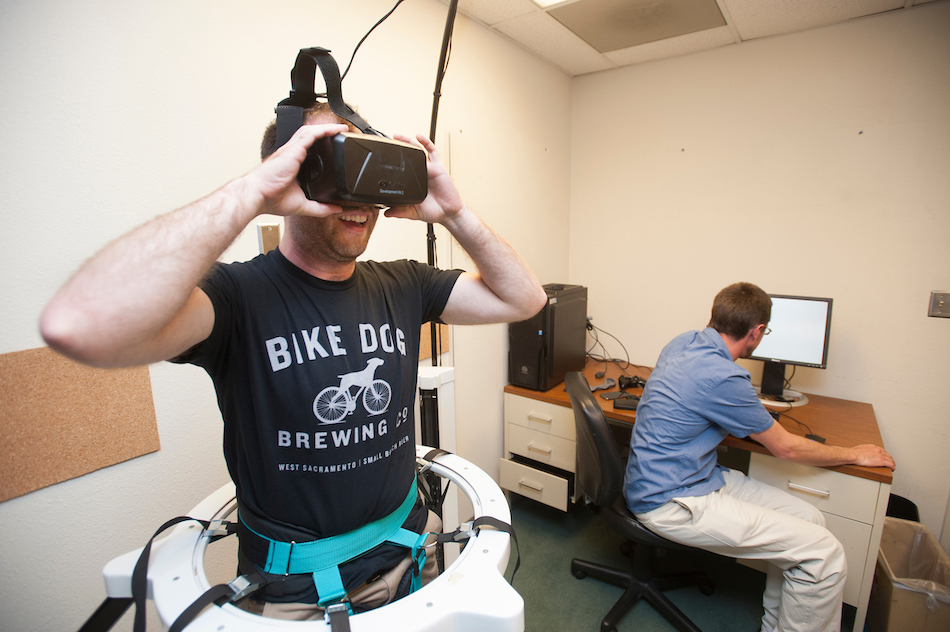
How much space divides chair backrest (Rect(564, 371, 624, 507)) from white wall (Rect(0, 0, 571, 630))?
36.0 inches

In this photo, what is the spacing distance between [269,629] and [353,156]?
1.99ft

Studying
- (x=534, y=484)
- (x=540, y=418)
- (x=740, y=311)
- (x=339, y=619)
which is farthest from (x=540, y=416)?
(x=339, y=619)

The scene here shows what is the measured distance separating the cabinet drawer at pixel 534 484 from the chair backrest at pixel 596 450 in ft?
1.39

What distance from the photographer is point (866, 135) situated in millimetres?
1958

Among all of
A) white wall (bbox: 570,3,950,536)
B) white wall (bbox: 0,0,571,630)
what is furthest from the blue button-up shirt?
white wall (bbox: 0,0,571,630)

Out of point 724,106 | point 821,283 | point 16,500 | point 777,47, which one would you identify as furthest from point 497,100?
point 16,500

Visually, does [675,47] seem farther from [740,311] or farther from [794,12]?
[740,311]

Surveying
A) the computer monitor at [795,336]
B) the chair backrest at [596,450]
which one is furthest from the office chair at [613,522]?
the computer monitor at [795,336]

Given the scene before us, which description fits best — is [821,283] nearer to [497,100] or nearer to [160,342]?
[497,100]

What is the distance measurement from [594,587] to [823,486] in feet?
3.14

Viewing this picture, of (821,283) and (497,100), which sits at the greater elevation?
(497,100)

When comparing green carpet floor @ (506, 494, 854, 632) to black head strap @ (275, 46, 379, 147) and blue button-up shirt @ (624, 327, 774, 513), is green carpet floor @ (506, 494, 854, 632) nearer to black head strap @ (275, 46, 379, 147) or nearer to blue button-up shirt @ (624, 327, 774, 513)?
blue button-up shirt @ (624, 327, 774, 513)

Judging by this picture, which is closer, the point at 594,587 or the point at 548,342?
the point at 594,587

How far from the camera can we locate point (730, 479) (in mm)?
1701
